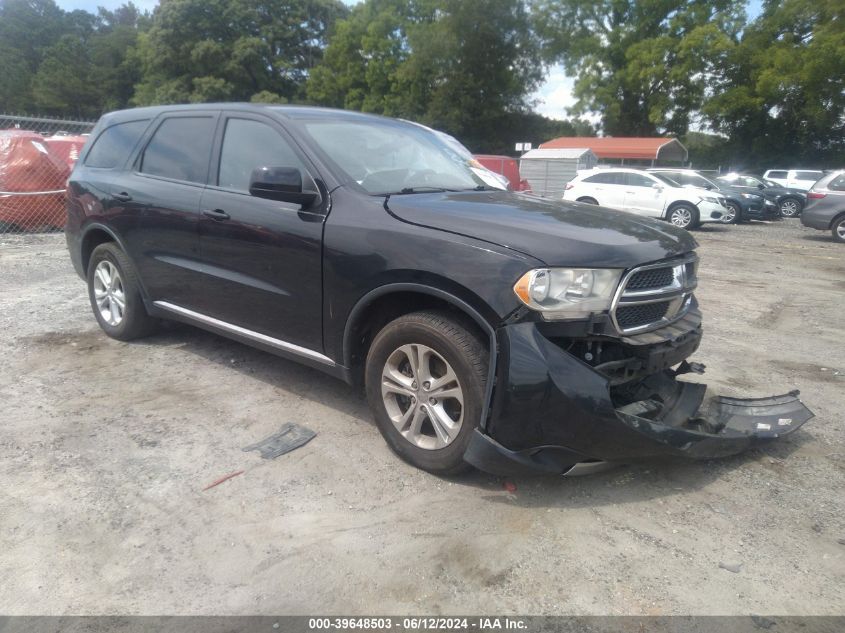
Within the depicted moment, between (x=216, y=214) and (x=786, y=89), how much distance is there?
141ft

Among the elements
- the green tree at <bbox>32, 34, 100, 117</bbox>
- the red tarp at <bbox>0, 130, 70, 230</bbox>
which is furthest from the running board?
the green tree at <bbox>32, 34, 100, 117</bbox>

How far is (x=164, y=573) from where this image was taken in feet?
8.22

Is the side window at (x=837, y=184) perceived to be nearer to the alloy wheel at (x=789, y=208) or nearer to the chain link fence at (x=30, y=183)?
the alloy wheel at (x=789, y=208)

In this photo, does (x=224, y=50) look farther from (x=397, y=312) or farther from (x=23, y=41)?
(x=397, y=312)

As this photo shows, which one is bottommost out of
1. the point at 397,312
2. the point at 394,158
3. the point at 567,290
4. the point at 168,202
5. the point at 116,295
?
the point at 116,295

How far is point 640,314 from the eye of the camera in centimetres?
306

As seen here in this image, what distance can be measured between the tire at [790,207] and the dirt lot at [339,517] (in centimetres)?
2123

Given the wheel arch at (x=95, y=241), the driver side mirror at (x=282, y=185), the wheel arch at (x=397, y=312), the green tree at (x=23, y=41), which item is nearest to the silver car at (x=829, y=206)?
the wheel arch at (x=397, y=312)

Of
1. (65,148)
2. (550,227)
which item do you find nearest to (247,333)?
(550,227)

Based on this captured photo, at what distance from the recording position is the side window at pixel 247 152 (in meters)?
3.79

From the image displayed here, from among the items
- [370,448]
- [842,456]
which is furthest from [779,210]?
[370,448]

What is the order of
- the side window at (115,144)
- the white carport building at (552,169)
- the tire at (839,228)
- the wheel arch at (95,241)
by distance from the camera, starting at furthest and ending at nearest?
1. the white carport building at (552,169)
2. the tire at (839,228)
3. the side window at (115,144)
4. the wheel arch at (95,241)

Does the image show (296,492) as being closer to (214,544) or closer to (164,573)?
(214,544)

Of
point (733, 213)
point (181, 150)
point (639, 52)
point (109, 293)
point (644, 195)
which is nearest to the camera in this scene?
point (181, 150)
